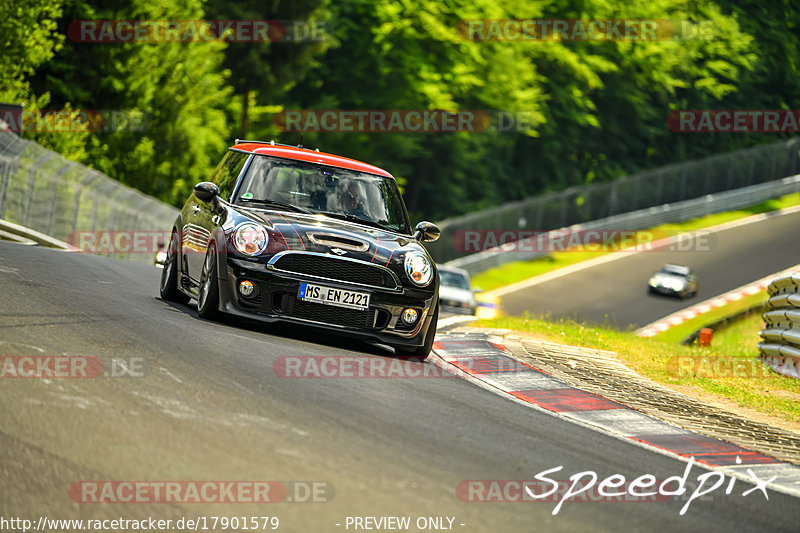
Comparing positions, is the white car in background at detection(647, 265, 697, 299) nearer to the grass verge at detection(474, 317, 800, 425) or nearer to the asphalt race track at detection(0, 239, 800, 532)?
the grass verge at detection(474, 317, 800, 425)

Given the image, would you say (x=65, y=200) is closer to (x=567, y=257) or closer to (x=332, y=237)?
(x=332, y=237)

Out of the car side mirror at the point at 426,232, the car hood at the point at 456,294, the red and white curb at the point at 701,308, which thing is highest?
the car side mirror at the point at 426,232

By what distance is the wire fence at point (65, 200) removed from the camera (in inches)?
765

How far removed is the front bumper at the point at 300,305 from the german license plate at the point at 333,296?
0.11ft

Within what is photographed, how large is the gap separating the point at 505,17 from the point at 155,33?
22.6 meters

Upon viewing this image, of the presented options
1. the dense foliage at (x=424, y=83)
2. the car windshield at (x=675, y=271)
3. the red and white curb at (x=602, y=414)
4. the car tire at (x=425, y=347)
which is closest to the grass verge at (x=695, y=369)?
the red and white curb at (x=602, y=414)

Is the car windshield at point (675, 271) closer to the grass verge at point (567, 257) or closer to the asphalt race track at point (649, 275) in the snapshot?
the asphalt race track at point (649, 275)

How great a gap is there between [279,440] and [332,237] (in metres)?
3.76

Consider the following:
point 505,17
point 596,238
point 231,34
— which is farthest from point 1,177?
point 505,17

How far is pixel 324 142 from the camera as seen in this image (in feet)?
151

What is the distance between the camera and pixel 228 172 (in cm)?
1050

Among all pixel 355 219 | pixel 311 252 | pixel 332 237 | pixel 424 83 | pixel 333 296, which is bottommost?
pixel 333 296

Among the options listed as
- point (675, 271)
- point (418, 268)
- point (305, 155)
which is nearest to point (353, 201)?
point (305, 155)

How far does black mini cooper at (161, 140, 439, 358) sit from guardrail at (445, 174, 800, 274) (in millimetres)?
30063
